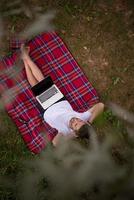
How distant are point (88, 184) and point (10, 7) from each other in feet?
8.99

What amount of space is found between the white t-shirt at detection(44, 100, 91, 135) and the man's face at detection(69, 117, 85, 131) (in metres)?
0.08

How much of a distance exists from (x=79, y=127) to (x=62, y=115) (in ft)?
1.16

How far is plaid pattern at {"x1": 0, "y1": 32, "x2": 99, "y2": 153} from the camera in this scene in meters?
4.18

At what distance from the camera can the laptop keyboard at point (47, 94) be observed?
13.5 ft

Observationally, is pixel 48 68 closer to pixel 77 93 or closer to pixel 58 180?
pixel 77 93

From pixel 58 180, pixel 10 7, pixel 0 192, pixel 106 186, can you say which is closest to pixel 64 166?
pixel 58 180

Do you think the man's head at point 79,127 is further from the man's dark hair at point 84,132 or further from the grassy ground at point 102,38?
the grassy ground at point 102,38

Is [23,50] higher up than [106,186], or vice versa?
[23,50]

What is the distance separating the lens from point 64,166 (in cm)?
199

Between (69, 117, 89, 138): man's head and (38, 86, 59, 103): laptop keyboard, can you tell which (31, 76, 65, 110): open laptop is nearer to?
(38, 86, 59, 103): laptop keyboard

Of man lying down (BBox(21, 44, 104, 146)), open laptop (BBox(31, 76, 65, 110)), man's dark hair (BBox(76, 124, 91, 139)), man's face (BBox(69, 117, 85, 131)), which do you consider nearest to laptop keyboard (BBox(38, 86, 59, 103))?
open laptop (BBox(31, 76, 65, 110))

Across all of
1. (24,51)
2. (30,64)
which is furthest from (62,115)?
(24,51)

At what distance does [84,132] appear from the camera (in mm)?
3578

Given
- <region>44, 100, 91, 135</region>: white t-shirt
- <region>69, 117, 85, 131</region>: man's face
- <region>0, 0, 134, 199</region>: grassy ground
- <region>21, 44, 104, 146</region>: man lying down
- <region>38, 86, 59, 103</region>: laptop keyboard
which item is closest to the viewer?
<region>69, 117, 85, 131</region>: man's face
